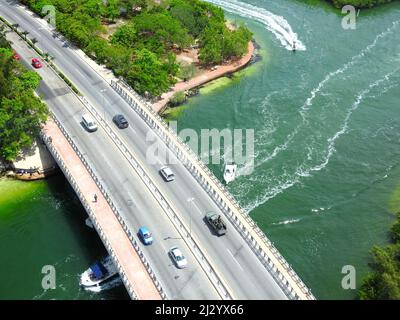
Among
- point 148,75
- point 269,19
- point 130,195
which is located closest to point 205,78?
point 148,75

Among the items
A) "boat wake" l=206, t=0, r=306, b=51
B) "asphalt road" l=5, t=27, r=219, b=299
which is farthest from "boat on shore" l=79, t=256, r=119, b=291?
"boat wake" l=206, t=0, r=306, b=51

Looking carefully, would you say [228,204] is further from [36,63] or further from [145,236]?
[36,63]

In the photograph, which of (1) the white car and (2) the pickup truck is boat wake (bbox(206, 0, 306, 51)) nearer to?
(2) the pickup truck

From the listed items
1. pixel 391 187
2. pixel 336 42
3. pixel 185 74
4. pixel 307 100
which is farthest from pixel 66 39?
pixel 391 187

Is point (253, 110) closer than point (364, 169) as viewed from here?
No

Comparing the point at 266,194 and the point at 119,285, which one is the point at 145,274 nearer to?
the point at 119,285

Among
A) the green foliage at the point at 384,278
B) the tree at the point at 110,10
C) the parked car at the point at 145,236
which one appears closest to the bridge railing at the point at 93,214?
the parked car at the point at 145,236
